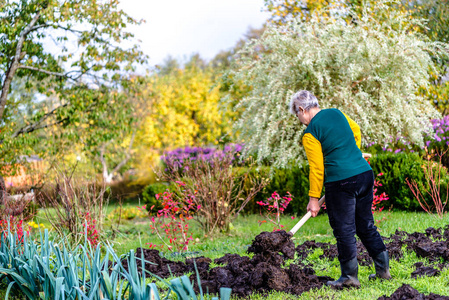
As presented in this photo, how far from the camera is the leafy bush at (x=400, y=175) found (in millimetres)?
6629

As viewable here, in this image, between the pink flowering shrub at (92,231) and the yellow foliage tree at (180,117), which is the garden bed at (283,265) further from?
the yellow foliage tree at (180,117)

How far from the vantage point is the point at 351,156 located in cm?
335

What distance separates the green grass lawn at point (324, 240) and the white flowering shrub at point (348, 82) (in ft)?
4.70

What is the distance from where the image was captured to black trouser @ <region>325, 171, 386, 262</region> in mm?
3287

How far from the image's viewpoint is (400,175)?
267 inches

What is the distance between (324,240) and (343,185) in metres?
2.12

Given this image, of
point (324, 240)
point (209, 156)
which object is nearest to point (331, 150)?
point (324, 240)

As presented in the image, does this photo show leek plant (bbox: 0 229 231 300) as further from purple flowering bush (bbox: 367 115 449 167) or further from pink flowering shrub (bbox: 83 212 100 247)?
purple flowering bush (bbox: 367 115 449 167)

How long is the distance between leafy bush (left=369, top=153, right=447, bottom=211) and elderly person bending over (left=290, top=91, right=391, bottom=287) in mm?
3549

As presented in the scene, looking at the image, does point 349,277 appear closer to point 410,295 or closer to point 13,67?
point 410,295

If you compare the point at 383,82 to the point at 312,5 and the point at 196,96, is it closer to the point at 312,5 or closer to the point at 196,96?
the point at 312,5

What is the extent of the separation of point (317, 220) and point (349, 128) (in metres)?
3.74

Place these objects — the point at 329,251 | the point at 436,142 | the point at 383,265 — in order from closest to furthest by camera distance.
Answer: the point at 383,265
the point at 329,251
the point at 436,142

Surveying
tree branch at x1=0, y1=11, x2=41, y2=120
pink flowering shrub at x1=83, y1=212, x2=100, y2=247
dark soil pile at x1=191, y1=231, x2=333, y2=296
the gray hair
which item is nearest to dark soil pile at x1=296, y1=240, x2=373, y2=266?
dark soil pile at x1=191, y1=231, x2=333, y2=296
